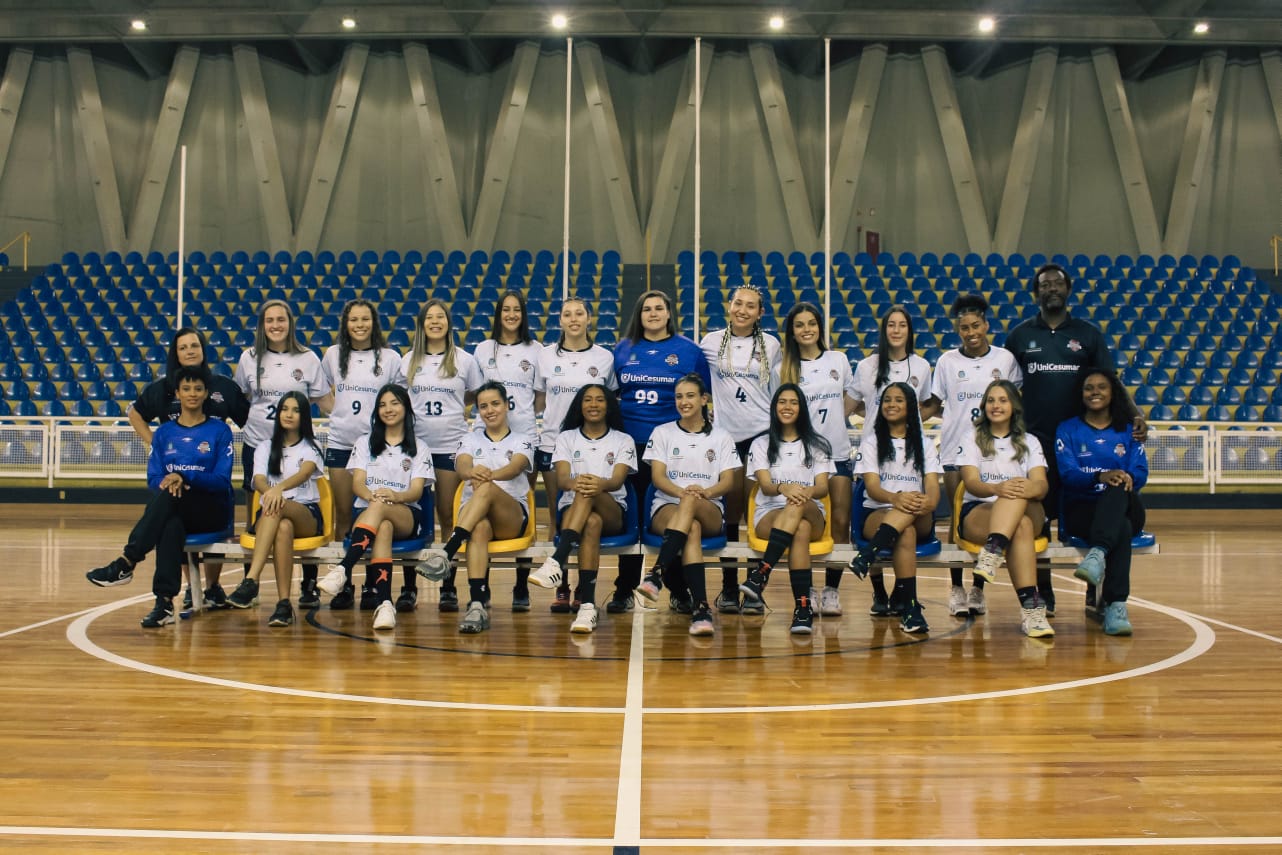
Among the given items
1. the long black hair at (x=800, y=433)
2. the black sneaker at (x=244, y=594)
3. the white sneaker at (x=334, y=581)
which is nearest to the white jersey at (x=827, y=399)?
the long black hair at (x=800, y=433)

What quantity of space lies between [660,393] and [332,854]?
372cm

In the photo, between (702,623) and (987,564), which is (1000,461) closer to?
(987,564)

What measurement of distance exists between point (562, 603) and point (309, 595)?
1.41m

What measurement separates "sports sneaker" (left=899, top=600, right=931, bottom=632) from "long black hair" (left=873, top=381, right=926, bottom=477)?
2.18 feet

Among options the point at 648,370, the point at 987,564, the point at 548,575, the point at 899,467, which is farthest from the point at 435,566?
the point at 987,564

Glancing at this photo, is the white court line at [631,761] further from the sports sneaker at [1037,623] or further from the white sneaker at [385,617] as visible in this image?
the sports sneaker at [1037,623]

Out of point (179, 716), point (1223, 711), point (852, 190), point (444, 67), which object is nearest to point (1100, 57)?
point (852, 190)

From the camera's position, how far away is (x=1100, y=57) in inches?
728

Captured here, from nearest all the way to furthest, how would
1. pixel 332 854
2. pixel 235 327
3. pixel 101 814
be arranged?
pixel 332 854
pixel 101 814
pixel 235 327

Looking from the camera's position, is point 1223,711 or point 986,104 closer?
point 1223,711

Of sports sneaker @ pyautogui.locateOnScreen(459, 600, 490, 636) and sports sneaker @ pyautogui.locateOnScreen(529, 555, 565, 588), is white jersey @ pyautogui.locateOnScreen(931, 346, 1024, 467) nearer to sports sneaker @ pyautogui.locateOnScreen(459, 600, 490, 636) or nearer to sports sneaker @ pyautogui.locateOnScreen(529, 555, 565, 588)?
sports sneaker @ pyautogui.locateOnScreen(529, 555, 565, 588)

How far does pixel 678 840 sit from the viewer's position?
2678 millimetres

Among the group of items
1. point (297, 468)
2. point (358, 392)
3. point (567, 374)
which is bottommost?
point (297, 468)

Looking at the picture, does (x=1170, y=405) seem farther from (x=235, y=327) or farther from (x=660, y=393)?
(x=235, y=327)
